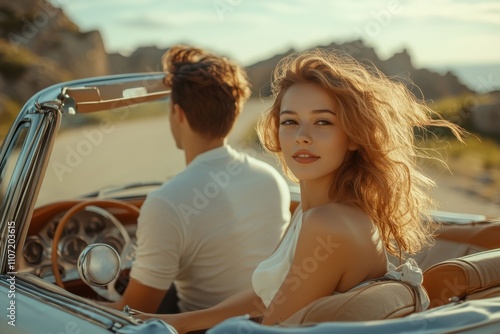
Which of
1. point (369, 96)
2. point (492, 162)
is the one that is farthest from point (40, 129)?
point (492, 162)

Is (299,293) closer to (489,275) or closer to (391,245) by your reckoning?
(391,245)

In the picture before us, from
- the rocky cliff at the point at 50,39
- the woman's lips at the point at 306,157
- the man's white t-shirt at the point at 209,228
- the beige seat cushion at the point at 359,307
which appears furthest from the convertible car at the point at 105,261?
the rocky cliff at the point at 50,39

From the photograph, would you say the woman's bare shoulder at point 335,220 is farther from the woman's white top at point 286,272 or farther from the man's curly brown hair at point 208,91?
the man's curly brown hair at point 208,91

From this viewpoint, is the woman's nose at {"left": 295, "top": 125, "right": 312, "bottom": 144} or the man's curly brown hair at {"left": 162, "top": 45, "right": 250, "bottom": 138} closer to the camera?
the woman's nose at {"left": 295, "top": 125, "right": 312, "bottom": 144}

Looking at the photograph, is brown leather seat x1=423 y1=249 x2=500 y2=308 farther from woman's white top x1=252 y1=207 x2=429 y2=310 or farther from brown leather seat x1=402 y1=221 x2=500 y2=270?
brown leather seat x1=402 y1=221 x2=500 y2=270

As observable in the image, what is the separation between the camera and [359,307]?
85.4 inches

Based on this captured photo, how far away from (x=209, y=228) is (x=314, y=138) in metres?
0.99

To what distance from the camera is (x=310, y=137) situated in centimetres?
251

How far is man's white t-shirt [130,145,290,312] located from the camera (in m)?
3.23

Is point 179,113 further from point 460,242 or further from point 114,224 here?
point 460,242

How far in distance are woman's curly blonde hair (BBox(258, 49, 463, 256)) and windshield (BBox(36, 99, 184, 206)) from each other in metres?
12.2

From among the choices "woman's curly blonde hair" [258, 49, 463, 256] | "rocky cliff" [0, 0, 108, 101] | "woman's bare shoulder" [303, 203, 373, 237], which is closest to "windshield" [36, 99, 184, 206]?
"rocky cliff" [0, 0, 108, 101]

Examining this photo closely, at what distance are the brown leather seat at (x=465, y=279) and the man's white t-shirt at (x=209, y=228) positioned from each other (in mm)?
949

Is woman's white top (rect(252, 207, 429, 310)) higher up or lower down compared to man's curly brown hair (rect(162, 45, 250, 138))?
lower down
